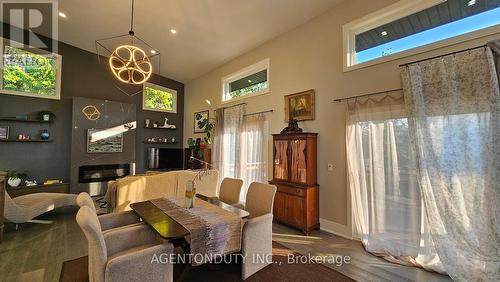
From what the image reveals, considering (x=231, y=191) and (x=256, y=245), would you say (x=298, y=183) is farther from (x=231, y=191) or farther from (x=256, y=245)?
(x=256, y=245)

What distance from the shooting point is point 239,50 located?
555 centimetres

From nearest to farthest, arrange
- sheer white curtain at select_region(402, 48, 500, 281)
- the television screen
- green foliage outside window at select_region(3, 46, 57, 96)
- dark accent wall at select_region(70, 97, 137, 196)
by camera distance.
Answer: sheer white curtain at select_region(402, 48, 500, 281), green foliage outside window at select_region(3, 46, 57, 96), dark accent wall at select_region(70, 97, 137, 196), the television screen

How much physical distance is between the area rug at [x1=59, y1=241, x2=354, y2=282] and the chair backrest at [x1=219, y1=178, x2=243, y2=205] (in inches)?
34.3

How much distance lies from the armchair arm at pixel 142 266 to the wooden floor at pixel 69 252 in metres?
1.52

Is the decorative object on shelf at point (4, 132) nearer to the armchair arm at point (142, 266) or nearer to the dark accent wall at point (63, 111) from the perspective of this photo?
the dark accent wall at point (63, 111)

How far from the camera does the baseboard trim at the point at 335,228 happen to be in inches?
139

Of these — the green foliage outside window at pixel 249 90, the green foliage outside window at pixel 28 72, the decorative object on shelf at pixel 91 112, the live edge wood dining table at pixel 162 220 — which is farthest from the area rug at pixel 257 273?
the green foliage outside window at pixel 28 72

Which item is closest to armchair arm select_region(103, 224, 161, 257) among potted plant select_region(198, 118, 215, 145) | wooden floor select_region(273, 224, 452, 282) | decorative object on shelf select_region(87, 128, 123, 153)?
wooden floor select_region(273, 224, 452, 282)

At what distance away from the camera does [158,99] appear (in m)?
7.71

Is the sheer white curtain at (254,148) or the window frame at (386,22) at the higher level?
the window frame at (386,22)

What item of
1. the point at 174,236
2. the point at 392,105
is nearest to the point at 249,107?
→ the point at 392,105

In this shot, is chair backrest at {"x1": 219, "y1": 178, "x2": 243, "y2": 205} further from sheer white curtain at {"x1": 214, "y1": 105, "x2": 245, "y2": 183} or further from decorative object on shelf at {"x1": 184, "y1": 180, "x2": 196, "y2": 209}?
sheer white curtain at {"x1": 214, "y1": 105, "x2": 245, "y2": 183}

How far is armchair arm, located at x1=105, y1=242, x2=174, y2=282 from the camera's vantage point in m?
1.63

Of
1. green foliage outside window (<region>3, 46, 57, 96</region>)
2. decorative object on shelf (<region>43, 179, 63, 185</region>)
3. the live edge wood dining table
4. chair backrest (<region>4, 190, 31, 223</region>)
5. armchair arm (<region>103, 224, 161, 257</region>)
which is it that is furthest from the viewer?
decorative object on shelf (<region>43, 179, 63, 185</region>)
